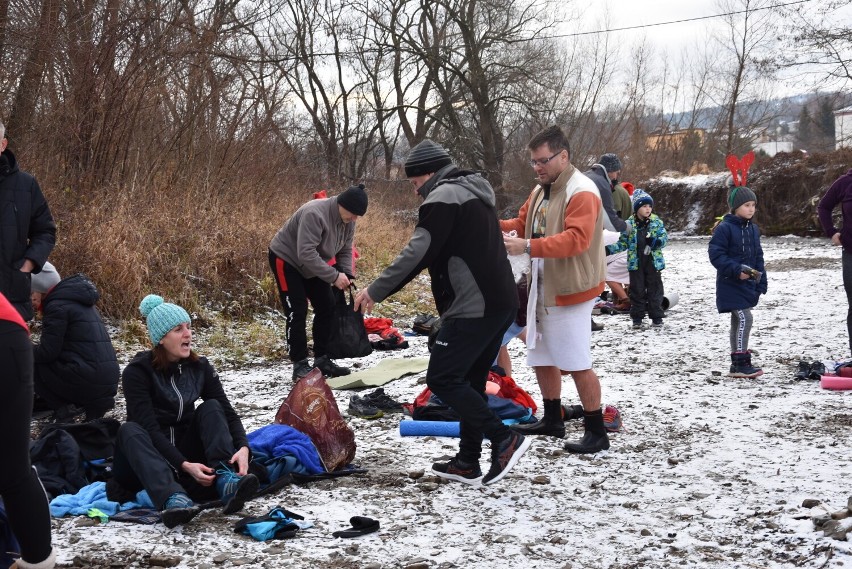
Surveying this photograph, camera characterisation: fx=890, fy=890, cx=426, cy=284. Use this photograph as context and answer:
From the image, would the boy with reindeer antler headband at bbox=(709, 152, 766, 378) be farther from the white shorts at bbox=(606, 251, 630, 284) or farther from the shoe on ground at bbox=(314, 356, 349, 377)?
the white shorts at bbox=(606, 251, 630, 284)

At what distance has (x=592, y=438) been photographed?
550 centimetres

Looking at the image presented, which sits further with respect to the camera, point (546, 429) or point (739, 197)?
point (739, 197)

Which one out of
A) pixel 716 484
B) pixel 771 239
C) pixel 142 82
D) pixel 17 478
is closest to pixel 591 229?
pixel 716 484

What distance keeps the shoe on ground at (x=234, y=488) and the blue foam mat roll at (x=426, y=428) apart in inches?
64.6

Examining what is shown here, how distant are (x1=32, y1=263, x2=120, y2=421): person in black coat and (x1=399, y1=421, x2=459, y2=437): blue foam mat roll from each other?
2129 mm

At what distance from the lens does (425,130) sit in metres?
32.8

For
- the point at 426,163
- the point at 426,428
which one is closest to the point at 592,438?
the point at 426,428

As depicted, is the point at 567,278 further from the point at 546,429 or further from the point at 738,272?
the point at 738,272

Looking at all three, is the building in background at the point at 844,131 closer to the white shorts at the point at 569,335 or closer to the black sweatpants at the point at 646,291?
the black sweatpants at the point at 646,291

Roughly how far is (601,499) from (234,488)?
1.88 meters

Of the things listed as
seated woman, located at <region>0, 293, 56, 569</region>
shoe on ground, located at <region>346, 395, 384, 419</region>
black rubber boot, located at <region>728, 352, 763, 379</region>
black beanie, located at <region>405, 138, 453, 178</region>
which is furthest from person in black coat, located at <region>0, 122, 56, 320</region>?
black rubber boot, located at <region>728, 352, 763, 379</region>

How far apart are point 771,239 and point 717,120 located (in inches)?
742

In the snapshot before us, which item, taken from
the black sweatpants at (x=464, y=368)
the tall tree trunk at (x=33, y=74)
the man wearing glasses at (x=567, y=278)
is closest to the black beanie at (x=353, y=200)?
the man wearing glasses at (x=567, y=278)

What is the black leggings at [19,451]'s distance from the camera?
305 cm
